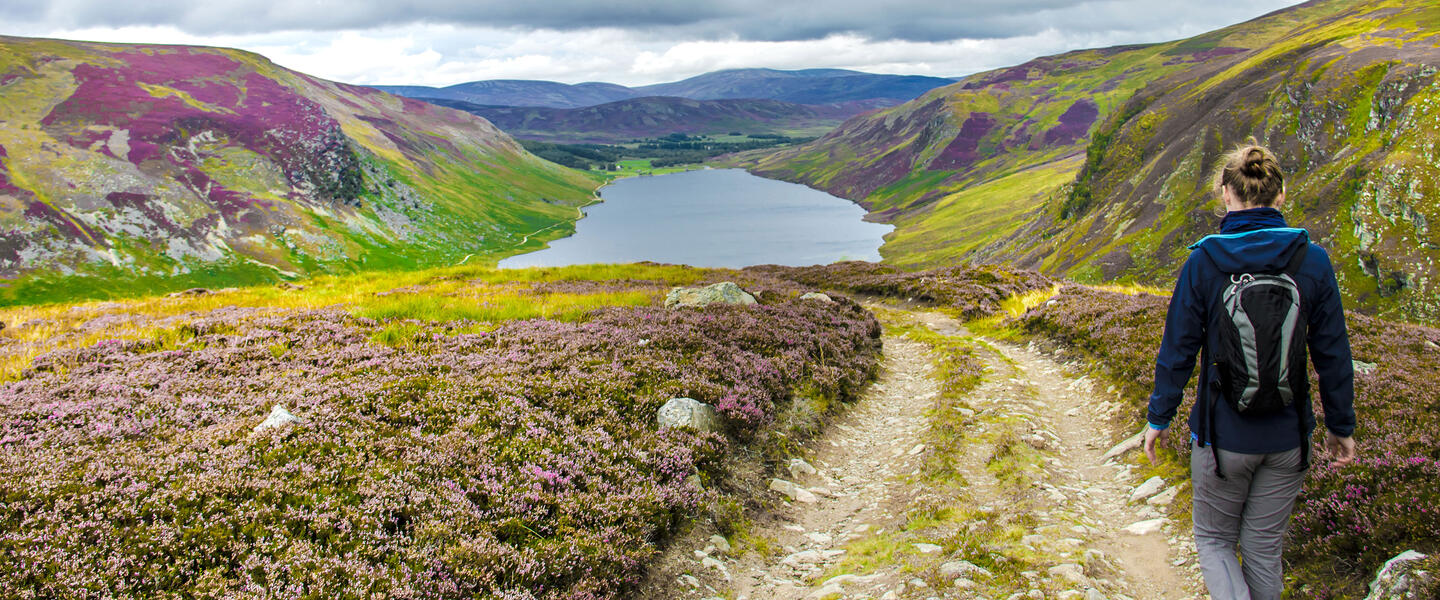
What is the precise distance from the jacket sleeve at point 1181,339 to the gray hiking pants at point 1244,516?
0.56 metres

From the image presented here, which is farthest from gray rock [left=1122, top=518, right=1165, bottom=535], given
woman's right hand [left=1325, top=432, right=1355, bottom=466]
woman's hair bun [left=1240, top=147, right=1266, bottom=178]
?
woman's hair bun [left=1240, top=147, right=1266, bottom=178]

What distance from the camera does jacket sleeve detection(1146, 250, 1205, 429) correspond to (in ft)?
19.0

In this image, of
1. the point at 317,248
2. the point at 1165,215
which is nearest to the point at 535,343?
the point at 1165,215

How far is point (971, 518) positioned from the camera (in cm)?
936

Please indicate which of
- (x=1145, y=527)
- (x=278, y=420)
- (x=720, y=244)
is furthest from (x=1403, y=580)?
(x=720, y=244)

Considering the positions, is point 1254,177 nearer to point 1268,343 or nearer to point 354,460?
point 1268,343

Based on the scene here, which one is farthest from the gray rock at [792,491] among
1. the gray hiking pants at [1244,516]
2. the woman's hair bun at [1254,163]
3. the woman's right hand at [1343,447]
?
the woman's hair bun at [1254,163]

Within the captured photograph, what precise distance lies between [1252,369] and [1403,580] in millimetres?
2533

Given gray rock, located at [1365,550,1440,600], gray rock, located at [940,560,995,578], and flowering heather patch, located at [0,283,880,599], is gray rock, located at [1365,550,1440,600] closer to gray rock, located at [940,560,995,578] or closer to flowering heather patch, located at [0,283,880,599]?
gray rock, located at [940,560,995,578]

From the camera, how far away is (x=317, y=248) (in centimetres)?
13475

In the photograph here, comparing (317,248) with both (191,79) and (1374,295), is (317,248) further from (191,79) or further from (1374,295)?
(1374,295)

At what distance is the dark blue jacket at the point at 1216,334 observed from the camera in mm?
5367

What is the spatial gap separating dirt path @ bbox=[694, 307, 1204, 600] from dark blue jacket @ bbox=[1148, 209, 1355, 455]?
2652 mm

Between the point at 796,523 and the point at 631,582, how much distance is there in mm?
3324
